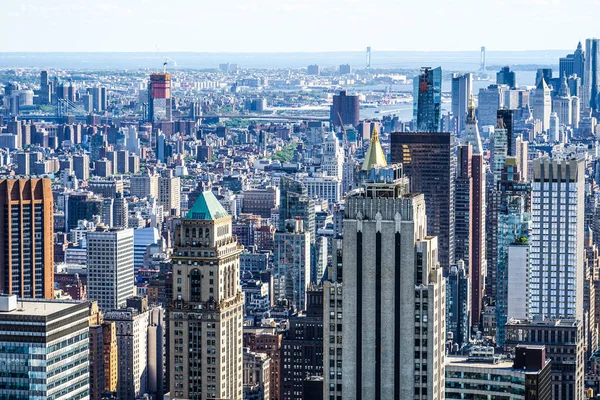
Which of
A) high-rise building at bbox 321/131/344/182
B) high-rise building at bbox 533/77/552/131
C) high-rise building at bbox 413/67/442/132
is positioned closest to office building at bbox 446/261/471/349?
high-rise building at bbox 413/67/442/132

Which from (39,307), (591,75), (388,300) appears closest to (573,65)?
(591,75)

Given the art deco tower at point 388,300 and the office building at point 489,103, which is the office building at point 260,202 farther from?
the art deco tower at point 388,300

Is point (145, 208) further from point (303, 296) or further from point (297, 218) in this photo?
point (303, 296)

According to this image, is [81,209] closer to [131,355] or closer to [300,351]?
[131,355]

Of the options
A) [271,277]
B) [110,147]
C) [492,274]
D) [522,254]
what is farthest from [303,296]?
[110,147]

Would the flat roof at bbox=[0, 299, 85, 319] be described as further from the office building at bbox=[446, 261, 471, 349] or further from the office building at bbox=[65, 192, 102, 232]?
the office building at bbox=[65, 192, 102, 232]
